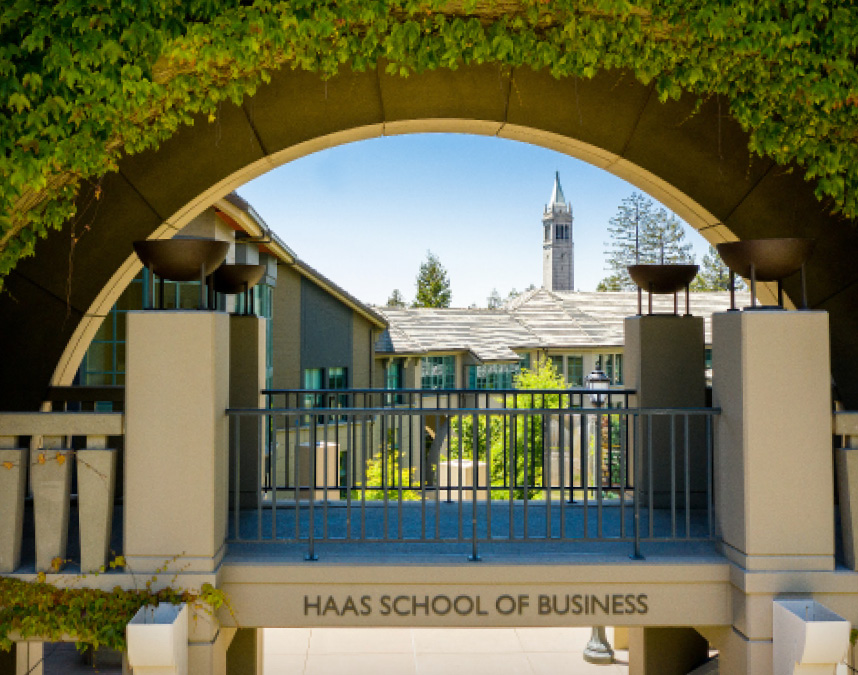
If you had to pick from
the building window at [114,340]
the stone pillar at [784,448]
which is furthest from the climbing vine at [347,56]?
the building window at [114,340]

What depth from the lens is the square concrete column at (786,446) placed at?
4.69 meters

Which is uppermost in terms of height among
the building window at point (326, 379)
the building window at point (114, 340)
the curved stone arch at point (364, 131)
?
the curved stone arch at point (364, 131)

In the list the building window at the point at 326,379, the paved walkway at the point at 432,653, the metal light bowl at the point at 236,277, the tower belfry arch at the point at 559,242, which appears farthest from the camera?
the tower belfry arch at the point at 559,242

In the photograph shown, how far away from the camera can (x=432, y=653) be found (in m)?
9.73

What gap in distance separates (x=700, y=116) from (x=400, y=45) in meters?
3.28

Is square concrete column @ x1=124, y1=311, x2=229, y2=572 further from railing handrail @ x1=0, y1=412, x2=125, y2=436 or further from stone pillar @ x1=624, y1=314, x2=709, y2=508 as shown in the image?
stone pillar @ x1=624, y1=314, x2=709, y2=508

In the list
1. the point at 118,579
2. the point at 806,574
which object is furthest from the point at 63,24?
the point at 806,574

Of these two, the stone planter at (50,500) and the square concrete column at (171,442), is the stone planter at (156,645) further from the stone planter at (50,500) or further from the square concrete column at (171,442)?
the stone planter at (50,500)

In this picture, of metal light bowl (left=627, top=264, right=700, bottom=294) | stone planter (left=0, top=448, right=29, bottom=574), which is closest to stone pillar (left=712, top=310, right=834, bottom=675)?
metal light bowl (left=627, top=264, right=700, bottom=294)

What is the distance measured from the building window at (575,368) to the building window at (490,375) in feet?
8.28

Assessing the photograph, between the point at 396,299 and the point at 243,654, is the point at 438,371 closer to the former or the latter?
the point at 243,654

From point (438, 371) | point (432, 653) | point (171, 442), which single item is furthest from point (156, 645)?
point (438, 371)

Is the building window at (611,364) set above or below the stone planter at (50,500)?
above

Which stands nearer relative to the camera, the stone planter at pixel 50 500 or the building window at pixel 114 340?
the stone planter at pixel 50 500
